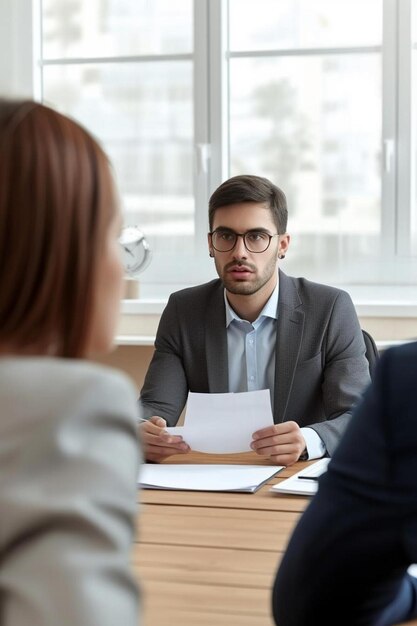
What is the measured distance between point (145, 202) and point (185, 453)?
7.62 feet

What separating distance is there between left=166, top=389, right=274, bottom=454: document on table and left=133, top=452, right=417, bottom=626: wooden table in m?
0.17

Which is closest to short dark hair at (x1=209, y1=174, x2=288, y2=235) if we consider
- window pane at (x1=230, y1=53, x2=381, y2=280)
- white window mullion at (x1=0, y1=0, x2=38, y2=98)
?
window pane at (x1=230, y1=53, x2=381, y2=280)

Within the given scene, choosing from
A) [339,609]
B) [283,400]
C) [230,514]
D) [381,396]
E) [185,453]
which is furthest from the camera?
[283,400]

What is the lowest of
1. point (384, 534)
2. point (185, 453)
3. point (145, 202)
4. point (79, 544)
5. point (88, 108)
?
point (185, 453)

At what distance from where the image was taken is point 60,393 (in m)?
0.74

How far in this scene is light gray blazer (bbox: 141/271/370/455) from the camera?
9.55 feet

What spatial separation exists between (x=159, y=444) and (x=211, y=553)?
0.80 meters

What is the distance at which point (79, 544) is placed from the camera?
2.33 ft

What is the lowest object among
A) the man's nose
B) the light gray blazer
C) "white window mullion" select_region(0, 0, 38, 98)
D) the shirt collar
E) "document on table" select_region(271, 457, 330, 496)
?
"document on table" select_region(271, 457, 330, 496)

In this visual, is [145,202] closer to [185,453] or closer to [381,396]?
[185,453]

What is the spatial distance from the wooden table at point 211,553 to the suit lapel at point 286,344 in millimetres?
631

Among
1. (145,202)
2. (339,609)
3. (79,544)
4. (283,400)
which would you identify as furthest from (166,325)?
(79,544)

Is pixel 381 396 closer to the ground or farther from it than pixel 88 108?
closer to the ground

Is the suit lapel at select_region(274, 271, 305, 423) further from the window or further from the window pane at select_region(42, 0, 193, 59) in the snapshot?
the window pane at select_region(42, 0, 193, 59)
